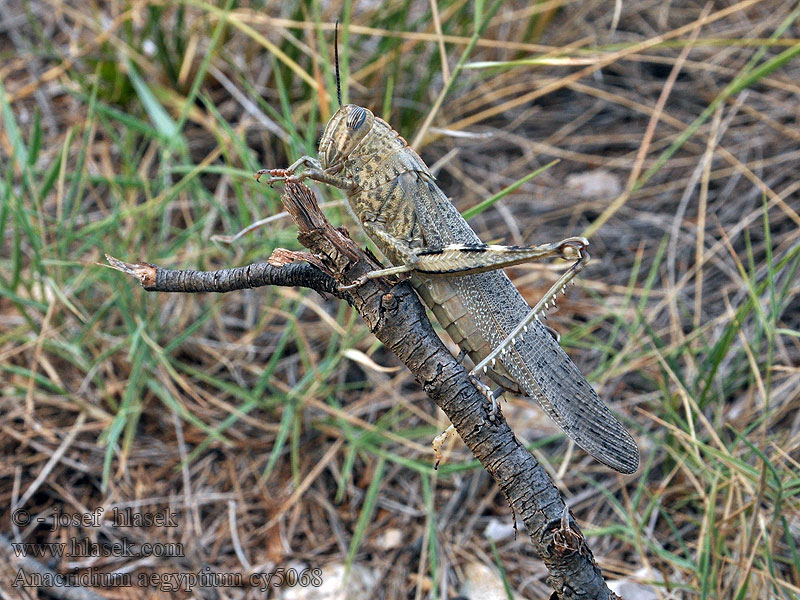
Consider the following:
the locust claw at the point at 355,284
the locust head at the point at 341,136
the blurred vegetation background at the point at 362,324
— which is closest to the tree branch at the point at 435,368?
the locust claw at the point at 355,284

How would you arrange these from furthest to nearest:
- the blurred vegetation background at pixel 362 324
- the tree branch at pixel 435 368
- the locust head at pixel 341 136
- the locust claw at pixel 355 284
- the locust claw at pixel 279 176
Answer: the blurred vegetation background at pixel 362 324, the locust head at pixel 341 136, the locust claw at pixel 279 176, the locust claw at pixel 355 284, the tree branch at pixel 435 368

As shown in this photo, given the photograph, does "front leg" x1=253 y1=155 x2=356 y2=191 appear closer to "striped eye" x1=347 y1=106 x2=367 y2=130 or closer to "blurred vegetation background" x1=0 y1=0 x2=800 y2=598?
"striped eye" x1=347 y1=106 x2=367 y2=130

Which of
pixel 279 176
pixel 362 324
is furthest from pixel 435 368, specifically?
pixel 362 324

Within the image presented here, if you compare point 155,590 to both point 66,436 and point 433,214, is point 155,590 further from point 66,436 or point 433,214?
point 433,214

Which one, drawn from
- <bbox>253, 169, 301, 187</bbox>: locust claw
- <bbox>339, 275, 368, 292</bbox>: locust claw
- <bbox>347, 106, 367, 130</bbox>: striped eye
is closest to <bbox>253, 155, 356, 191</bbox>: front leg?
<bbox>253, 169, 301, 187</bbox>: locust claw

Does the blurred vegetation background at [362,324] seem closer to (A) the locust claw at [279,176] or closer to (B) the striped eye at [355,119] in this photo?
(A) the locust claw at [279,176]

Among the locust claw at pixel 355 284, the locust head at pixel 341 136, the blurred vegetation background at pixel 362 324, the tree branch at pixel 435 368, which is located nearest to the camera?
the tree branch at pixel 435 368

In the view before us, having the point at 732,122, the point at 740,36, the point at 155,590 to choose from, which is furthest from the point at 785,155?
the point at 155,590
